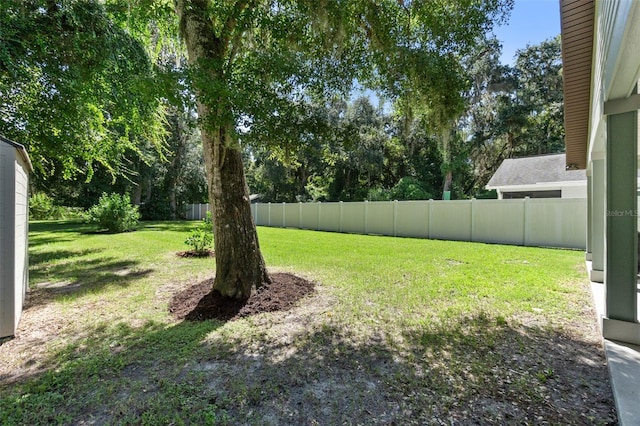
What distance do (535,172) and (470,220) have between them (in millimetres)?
5135

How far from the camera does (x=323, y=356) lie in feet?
10.0

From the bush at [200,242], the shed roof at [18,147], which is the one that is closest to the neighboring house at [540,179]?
the bush at [200,242]

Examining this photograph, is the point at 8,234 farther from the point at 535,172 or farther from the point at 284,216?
the point at 535,172

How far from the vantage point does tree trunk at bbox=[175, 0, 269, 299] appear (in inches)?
162

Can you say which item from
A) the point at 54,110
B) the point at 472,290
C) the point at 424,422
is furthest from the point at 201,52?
the point at 472,290

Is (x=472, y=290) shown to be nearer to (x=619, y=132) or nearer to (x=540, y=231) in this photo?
(x=619, y=132)

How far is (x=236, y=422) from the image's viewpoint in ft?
6.92

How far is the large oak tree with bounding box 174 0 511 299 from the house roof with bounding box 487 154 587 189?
11.3 m

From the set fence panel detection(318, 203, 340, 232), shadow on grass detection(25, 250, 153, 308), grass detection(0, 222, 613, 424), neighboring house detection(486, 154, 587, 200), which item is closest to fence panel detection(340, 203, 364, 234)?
fence panel detection(318, 203, 340, 232)

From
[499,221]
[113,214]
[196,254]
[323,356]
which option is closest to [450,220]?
[499,221]

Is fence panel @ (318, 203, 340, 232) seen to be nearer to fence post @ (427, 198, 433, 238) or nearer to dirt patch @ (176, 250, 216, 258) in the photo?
fence post @ (427, 198, 433, 238)

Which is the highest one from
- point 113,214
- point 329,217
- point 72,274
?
point 113,214

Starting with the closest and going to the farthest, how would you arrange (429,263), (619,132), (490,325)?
(619,132)
(490,325)
(429,263)

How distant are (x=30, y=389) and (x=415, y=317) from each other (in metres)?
3.75
